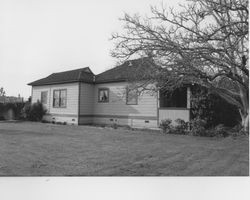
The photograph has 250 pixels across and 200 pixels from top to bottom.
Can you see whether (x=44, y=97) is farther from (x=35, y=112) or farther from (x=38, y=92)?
(x=35, y=112)

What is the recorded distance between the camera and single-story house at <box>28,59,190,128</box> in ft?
33.4

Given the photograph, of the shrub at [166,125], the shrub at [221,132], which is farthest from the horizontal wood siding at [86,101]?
the shrub at [221,132]

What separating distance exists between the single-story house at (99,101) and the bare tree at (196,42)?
12.1 feet

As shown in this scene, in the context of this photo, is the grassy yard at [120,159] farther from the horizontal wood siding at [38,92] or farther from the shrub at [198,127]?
the horizontal wood siding at [38,92]

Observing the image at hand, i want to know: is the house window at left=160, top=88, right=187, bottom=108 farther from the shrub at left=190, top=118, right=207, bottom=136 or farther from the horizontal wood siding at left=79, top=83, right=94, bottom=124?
the horizontal wood siding at left=79, top=83, right=94, bottom=124

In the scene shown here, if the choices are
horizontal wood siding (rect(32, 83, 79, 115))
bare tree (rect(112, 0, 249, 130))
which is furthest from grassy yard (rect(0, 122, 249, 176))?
horizontal wood siding (rect(32, 83, 79, 115))

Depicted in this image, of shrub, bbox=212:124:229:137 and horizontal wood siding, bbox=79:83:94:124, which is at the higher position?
horizontal wood siding, bbox=79:83:94:124

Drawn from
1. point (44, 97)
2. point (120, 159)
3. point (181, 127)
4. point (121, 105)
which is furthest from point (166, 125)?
point (44, 97)

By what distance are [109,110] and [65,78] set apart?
2.78 m

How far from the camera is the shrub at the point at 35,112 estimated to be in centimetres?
1238

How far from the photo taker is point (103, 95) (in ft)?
39.4

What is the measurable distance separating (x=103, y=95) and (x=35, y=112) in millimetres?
4090

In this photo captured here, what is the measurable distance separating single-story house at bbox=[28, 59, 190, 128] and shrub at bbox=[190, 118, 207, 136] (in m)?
1.32
